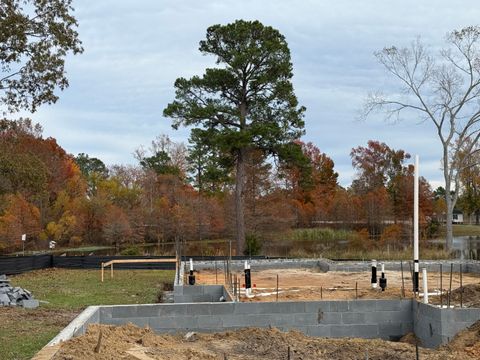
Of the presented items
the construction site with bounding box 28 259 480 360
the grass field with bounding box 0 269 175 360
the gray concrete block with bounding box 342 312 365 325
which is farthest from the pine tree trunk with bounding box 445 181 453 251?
the gray concrete block with bounding box 342 312 365 325

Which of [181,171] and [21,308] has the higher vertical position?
[181,171]

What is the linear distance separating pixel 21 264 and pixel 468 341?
1841cm

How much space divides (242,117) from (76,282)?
13.8 meters

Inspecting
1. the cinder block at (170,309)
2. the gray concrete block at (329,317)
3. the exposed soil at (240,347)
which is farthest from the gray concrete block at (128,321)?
the gray concrete block at (329,317)

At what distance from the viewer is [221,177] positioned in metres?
28.2

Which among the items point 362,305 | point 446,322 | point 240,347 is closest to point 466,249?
point 362,305

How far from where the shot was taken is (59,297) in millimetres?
14336

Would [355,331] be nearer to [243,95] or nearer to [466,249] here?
[243,95]

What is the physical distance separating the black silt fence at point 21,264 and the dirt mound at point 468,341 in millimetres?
17725

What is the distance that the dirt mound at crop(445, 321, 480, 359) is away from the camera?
7.00 meters

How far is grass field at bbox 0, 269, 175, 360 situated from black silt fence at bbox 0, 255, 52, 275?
510 millimetres

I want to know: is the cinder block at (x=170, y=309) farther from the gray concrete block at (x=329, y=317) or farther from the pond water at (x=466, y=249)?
the pond water at (x=466, y=249)

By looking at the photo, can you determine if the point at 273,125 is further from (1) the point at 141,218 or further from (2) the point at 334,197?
(2) the point at 334,197

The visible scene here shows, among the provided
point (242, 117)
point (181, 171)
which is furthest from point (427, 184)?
point (242, 117)
